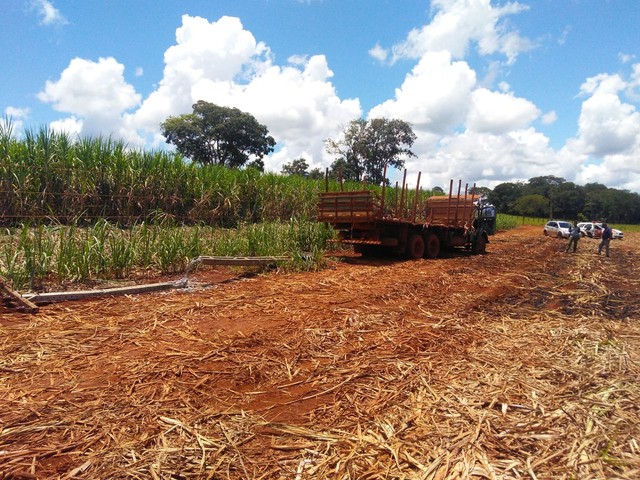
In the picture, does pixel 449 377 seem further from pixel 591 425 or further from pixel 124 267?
pixel 124 267

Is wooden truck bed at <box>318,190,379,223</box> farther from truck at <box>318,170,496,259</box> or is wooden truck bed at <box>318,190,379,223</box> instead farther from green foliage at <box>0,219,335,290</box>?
green foliage at <box>0,219,335,290</box>

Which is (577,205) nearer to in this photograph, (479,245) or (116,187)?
(479,245)

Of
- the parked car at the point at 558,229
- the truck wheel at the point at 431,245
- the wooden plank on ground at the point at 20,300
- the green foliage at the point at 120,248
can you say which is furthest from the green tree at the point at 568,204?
the wooden plank on ground at the point at 20,300

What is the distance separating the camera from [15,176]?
31.9 feet

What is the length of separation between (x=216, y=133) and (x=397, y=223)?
110ft

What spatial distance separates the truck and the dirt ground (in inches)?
210

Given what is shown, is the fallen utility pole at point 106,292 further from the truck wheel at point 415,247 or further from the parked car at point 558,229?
the parked car at point 558,229

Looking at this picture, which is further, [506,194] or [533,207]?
[506,194]

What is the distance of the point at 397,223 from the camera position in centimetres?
1228

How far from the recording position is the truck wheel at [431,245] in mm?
13869

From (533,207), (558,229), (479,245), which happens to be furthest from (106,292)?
(533,207)

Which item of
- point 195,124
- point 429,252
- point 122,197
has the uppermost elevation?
point 195,124

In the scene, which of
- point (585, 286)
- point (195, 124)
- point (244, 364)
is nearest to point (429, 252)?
point (585, 286)

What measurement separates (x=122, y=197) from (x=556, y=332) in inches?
444
